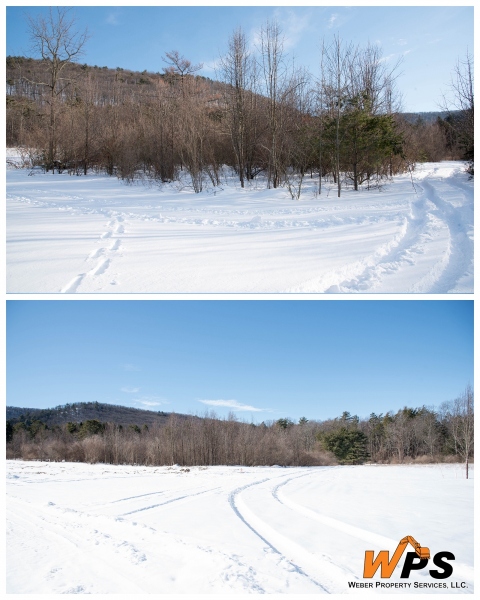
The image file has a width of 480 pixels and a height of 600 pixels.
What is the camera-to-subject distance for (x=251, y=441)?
26.0 metres

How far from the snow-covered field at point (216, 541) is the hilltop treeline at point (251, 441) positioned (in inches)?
441

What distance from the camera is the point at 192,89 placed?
2119 centimetres

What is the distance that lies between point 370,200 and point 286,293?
7938mm

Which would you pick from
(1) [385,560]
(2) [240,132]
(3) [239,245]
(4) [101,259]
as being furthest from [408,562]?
(2) [240,132]

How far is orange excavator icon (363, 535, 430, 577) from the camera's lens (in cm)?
368

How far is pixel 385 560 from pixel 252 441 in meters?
23.2

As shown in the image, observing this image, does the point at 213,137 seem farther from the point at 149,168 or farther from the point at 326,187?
the point at 326,187

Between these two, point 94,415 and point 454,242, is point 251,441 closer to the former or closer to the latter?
point 94,415

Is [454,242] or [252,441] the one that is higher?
[454,242]

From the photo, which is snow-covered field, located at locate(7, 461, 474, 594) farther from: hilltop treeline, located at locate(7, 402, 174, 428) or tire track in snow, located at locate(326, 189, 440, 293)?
hilltop treeline, located at locate(7, 402, 174, 428)

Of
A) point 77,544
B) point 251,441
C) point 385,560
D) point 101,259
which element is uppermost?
point 101,259

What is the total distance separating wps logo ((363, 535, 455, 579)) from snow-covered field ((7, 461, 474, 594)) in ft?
0.18

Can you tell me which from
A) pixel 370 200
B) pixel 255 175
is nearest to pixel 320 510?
pixel 370 200

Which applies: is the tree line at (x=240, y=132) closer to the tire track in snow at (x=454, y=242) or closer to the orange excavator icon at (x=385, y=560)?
the tire track in snow at (x=454, y=242)
